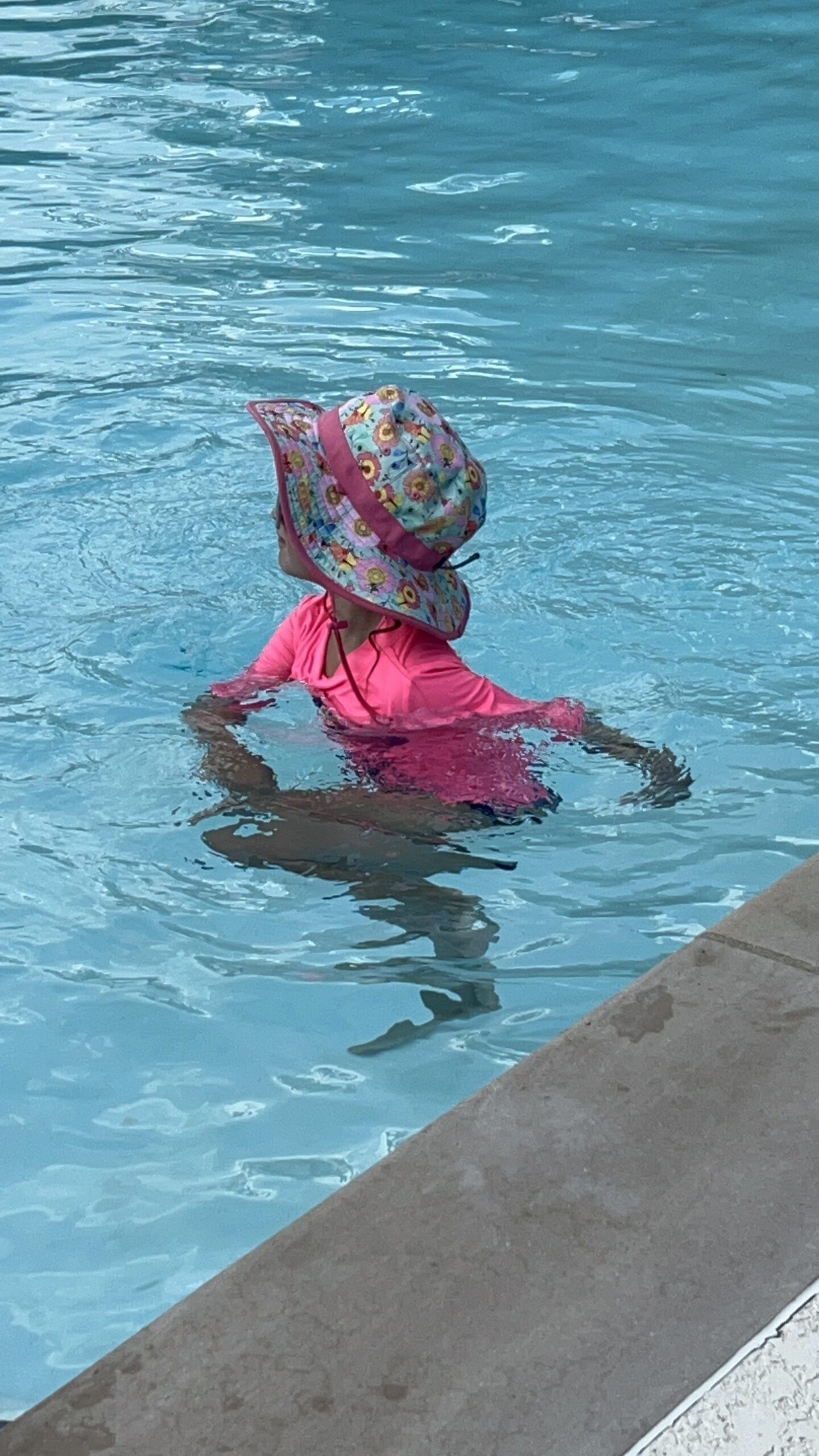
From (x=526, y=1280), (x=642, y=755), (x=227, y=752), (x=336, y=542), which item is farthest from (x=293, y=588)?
(x=526, y=1280)

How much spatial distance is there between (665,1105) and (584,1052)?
0.15 m

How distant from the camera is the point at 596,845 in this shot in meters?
3.68

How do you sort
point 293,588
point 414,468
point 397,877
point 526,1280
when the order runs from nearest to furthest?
point 526,1280
point 414,468
point 397,877
point 293,588

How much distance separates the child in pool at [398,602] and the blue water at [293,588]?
19 cm

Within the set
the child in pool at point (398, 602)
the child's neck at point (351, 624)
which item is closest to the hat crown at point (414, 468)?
the child in pool at point (398, 602)

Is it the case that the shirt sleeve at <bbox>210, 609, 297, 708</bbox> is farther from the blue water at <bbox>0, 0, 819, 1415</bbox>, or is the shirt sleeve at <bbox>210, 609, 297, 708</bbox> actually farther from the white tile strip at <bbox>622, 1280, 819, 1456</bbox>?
the white tile strip at <bbox>622, 1280, 819, 1456</bbox>

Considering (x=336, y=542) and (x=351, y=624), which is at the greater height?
(x=336, y=542)

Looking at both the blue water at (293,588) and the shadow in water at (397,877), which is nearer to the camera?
the blue water at (293,588)

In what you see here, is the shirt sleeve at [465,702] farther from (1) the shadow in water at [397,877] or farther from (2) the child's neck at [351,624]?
(1) the shadow in water at [397,877]

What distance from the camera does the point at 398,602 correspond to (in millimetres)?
3262

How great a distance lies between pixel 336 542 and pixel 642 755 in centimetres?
81

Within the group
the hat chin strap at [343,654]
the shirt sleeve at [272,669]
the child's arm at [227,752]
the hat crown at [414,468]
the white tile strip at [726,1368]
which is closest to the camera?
the white tile strip at [726,1368]

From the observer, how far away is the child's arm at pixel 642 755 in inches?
134

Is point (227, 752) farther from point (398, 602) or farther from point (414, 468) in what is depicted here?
point (414, 468)
